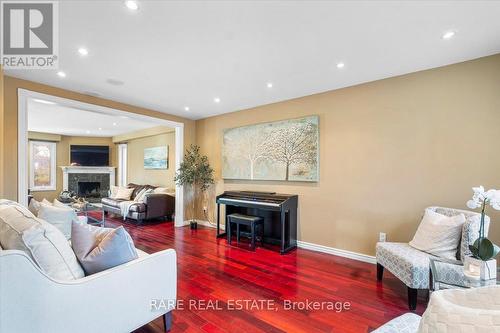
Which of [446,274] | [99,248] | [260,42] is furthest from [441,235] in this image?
[99,248]

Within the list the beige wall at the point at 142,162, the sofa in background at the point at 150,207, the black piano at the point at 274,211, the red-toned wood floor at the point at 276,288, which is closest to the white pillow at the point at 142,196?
the sofa in background at the point at 150,207

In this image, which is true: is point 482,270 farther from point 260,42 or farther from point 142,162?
point 142,162

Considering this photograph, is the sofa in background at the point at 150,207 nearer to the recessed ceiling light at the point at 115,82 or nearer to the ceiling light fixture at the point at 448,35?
the recessed ceiling light at the point at 115,82

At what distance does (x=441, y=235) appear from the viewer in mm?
2328

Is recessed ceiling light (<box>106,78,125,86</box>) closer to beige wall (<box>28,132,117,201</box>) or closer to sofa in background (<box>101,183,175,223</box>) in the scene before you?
sofa in background (<box>101,183,175,223</box>)

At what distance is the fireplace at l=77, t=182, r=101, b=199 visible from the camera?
8.62m

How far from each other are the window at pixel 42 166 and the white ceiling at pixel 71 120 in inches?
25.5

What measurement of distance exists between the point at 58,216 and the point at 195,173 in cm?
244

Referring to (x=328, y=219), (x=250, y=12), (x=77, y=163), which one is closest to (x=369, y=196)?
(x=328, y=219)

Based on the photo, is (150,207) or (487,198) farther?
(150,207)

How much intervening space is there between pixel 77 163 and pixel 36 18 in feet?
26.5

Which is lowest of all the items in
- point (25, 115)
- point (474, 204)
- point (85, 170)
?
point (474, 204)

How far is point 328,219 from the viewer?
11.8 ft

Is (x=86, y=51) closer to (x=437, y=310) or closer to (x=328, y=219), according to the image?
(x=437, y=310)
